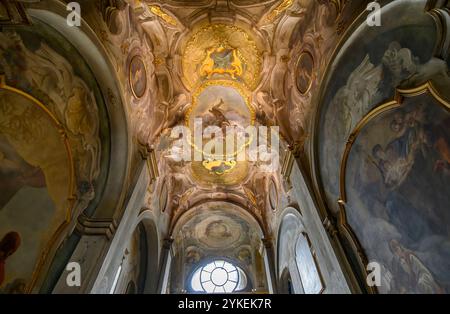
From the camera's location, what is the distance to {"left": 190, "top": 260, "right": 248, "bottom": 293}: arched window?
14.0 meters

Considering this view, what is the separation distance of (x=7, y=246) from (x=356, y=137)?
24.8ft

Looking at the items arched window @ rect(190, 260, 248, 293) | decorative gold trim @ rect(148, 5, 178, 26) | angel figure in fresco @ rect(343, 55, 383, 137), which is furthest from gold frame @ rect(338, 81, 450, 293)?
arched window @ rect(190, 260, 248, 293)

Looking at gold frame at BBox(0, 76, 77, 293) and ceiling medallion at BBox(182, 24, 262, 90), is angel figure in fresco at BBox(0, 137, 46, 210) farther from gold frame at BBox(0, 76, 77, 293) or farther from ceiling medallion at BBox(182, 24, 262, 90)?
ceiling medallion at BBox(182, 24, 262, 90)

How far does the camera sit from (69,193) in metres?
5.64

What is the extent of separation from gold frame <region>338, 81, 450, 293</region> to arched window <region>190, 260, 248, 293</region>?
959 cm

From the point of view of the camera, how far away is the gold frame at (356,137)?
4.37 m

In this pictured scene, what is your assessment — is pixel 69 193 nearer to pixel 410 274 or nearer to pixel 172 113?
pixel 172 113

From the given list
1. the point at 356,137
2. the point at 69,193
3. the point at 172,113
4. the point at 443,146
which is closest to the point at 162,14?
the point at 172,113

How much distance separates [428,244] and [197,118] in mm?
9437

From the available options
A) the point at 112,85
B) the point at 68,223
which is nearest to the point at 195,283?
the point at 68,223

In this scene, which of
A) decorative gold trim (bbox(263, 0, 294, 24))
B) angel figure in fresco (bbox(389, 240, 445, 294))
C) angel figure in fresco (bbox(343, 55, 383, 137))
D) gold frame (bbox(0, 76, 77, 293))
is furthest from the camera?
decorative gold trim (bbox(263, 0, 294, 24))

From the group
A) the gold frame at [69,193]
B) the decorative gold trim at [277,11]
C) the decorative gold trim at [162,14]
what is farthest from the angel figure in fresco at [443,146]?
the decorative gold trim at [162,14]

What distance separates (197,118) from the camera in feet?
38.5

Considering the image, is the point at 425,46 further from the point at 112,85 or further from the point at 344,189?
the point at 112,85
